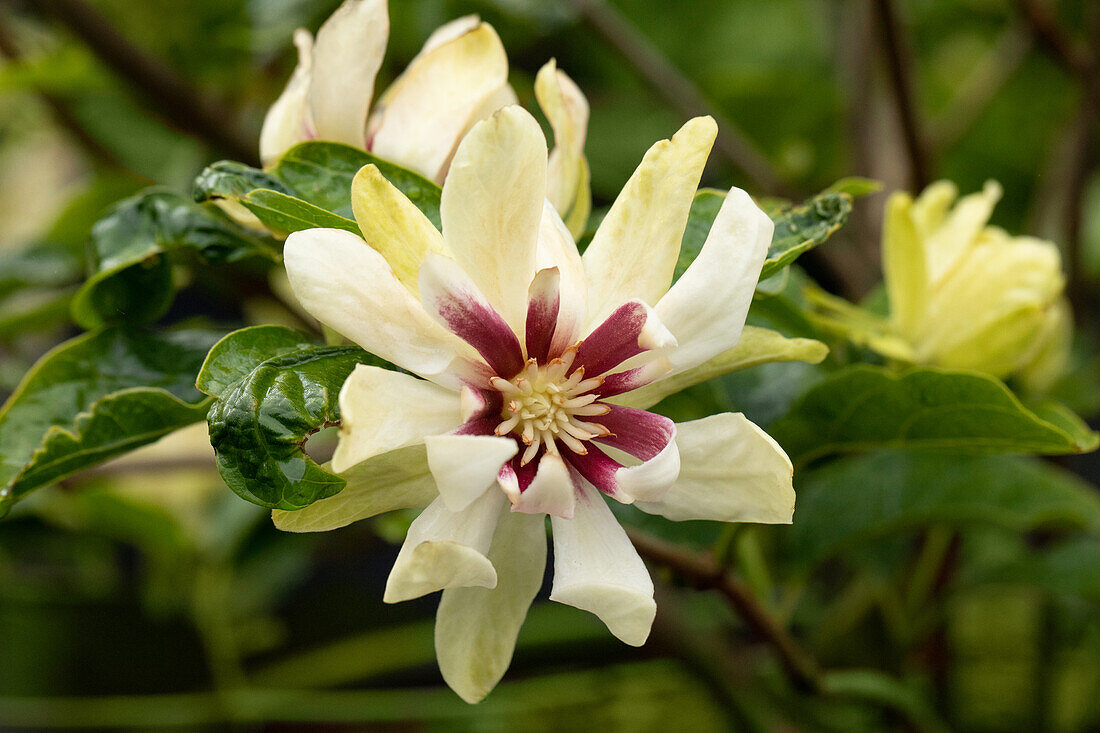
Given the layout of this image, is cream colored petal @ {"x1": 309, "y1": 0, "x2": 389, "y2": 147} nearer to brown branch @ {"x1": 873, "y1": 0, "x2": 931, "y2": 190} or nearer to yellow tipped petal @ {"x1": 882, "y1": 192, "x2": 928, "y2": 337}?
yellow tipped petal @ {"x1": 882, "y1": 192, "x2": 928, "y2": 337}

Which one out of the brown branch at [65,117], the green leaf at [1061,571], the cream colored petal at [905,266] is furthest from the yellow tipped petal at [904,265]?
the brown branch at [65,117]

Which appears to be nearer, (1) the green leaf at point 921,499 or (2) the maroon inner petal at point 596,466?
(2) the maroon inner petal at point 596,466

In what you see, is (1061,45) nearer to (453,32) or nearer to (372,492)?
(453,32)

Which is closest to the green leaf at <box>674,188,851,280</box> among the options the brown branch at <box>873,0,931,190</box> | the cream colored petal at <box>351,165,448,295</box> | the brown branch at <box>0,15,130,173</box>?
the cream colored petal at <box>351,165,448,295</box>

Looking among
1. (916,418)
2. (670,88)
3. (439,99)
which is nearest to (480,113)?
(439,99)

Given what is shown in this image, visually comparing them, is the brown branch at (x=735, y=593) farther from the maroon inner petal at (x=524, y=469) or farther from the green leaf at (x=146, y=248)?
the green leaf at (x=146, y=248)

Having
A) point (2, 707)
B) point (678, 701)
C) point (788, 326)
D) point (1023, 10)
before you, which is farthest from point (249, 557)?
point (1023, 10)
